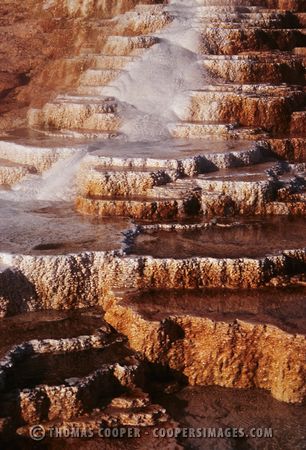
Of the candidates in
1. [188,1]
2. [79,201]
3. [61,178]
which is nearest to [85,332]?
[79,201]

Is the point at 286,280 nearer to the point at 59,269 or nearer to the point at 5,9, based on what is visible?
the point at 59,269

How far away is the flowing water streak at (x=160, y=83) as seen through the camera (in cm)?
1490

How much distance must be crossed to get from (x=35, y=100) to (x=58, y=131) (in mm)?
2459

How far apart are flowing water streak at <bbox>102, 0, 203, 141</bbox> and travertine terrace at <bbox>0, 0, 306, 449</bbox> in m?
0.04

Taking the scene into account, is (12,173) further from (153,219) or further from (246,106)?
(246,106)

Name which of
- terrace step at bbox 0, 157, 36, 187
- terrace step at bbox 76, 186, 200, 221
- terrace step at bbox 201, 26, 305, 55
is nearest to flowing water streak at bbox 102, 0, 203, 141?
terrace step at bbox 201, 26, 305, 55

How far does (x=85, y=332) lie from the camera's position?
8.55m

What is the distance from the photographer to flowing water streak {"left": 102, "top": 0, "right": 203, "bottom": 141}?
48.9 ft

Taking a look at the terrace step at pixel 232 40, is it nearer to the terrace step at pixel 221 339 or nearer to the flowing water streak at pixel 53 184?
the flowing water streak at pixel 53 184

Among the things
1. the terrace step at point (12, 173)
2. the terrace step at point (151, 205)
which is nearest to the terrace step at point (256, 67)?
the terrace step at point (12, 173)

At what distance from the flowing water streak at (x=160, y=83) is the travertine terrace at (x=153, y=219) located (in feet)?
0.14

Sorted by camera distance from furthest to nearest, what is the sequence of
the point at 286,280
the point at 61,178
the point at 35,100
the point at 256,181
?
the point at 35,100, the point at 61,178, the point at 256,181, the point at 286,280

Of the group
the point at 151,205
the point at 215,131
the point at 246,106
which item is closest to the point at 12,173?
the point at 151,205

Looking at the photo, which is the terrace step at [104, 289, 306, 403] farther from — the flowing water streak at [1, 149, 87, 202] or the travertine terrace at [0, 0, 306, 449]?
the flowing water streak at [1, 149, 87, 202]
